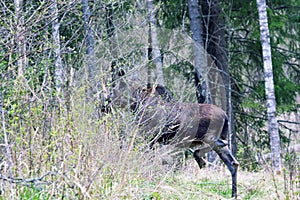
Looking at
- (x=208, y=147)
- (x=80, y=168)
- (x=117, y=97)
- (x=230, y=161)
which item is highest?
A: (x=117, y=97)

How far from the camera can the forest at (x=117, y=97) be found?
5.57m

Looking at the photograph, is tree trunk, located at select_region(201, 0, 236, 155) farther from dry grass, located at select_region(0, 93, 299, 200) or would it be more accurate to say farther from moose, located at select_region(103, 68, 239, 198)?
dry grass, located at select_region(0, 93, 299, 200)

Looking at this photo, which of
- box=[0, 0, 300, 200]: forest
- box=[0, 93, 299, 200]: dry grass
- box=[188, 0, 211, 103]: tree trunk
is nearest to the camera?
box=[0, 93, 299, 200]: dry grass

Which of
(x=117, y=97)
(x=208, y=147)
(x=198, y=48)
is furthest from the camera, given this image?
(x=198, y=48)

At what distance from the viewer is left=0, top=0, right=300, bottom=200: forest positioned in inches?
219

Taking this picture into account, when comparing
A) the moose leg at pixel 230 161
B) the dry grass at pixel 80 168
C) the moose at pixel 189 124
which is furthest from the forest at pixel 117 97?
the moose leg at pixel 230 161

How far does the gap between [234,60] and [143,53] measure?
324 centimetres

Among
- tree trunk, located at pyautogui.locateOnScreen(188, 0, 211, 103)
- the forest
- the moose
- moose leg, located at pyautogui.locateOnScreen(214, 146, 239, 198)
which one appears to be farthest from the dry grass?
tree trunk, located at pyautogui.locateOnScreen(188, 0, 211, 103)

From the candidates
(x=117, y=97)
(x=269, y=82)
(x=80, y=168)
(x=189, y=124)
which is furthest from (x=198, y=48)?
(x=80, y=168)

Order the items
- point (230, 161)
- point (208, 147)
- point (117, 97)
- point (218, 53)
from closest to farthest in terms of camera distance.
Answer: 1. point (117, 97)
2. point (230, 161)
3. point (208, 147)
4. point (218, 53)

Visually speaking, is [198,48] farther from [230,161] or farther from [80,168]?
[80,168]

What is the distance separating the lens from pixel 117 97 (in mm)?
8836

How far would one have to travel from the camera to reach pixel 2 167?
5.88 meters

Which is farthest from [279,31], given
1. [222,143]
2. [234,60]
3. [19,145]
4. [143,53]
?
[19,145]
